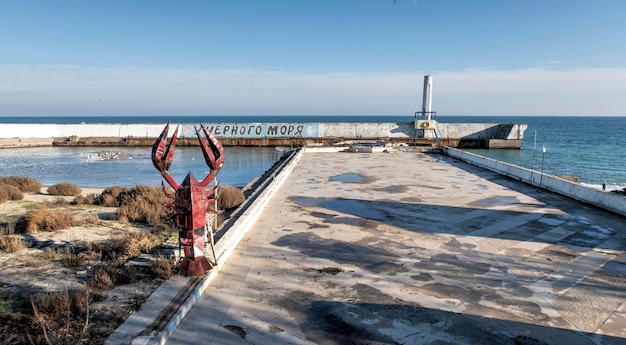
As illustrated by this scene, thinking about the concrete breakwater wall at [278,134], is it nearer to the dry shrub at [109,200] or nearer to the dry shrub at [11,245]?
the dry shrub at [109,200]

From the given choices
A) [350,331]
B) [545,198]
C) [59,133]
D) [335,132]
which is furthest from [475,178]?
[59,133]

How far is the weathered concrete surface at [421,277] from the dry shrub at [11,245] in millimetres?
4795

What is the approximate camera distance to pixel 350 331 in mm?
4680

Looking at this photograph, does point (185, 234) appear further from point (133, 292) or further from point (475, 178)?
point (475, 178)

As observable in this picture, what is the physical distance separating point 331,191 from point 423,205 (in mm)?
3707

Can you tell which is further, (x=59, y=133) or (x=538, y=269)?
(x=59, y=133)

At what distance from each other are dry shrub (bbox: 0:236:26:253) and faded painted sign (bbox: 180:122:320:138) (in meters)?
48.4

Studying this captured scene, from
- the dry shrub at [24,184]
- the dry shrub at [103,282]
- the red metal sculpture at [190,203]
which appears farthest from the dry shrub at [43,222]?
the dry shrub at [24,184]

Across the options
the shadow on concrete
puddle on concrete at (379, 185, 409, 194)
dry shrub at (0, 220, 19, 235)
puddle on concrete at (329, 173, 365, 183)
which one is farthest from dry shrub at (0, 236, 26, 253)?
puddle on concrete at (329, 173, 365, 183)

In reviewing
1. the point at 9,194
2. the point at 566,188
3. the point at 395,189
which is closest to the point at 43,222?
the point at 9,194

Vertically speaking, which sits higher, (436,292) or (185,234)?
(185,234)

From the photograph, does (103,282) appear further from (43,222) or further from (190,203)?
(43,222)

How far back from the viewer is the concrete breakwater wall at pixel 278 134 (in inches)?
2111

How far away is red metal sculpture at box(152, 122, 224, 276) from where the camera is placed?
218 inches
